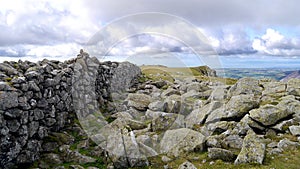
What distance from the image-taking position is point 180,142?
21.3 meters

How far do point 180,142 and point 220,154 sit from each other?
3553mm

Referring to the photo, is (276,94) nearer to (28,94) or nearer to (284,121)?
(284,121)

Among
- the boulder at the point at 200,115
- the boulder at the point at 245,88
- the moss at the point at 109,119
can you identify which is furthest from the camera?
the boulder at the point at 245,88

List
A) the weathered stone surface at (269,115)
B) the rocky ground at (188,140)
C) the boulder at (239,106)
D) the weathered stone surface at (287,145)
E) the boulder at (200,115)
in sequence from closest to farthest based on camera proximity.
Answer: the rocky ground at (188,140)
the weathered stone surface at (287,145)
the weathered stone surface at (269,115)
the boulder at (239,106)
the boulder at (200,115)

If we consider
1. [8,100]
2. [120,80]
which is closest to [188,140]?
[8,100]

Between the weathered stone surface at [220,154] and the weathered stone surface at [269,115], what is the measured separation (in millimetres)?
6579

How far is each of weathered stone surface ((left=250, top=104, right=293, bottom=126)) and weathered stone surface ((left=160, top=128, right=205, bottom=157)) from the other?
226 inches

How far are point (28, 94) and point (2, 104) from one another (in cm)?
321

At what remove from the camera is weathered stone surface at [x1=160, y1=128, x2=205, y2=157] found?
68.0 ft

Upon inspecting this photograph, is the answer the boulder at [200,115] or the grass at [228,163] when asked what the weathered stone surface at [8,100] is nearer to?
the grass at [228,163]

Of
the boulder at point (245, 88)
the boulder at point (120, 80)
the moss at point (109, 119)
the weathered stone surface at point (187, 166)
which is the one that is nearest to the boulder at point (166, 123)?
the moss at point (109, 119)

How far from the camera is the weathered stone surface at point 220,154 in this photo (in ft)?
60.3

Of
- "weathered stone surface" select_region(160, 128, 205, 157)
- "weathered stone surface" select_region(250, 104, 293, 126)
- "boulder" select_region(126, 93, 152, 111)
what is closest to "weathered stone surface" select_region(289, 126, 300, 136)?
"weathered stone surface" select_region(250, 104, 293, 126)

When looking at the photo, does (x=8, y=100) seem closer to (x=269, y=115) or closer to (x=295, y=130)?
(x=269, y=115)
